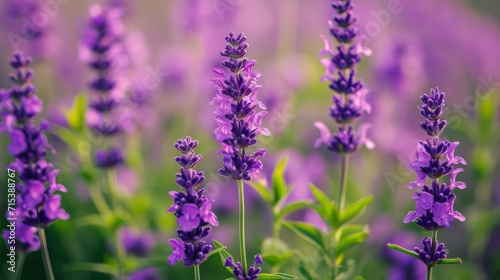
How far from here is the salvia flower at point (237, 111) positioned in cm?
244

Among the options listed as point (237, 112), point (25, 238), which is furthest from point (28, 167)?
point (237, 112)

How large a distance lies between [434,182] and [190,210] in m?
0.94

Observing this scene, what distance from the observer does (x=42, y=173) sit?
2727 mm

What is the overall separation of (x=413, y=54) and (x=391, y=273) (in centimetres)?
187

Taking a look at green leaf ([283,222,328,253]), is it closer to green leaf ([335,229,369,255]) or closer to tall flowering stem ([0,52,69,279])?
green leaf ([335,229,369,255])

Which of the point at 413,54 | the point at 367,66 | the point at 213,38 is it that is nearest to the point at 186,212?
the point at 413,54

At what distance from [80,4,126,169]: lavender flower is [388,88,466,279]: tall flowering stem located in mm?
2012

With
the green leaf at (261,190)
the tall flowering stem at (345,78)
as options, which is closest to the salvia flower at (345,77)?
the tall flowering stem at (345,78)

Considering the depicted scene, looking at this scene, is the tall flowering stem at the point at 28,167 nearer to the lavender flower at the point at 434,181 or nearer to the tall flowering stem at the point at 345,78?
the tall flowering stem at the point at 345,78

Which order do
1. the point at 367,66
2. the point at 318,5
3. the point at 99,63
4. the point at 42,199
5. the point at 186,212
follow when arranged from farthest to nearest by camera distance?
1. the point at 318,5
2. the point at 367,66
3. the point at 99,63
4. the point at 42,199
5. the point at 186,212

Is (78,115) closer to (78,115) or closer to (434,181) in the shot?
(78,115)

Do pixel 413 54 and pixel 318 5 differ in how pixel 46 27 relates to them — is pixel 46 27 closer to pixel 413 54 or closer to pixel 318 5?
pixel 413 54

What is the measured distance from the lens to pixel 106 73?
13.1 ft

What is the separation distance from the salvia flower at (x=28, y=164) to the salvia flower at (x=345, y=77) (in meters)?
1.21
